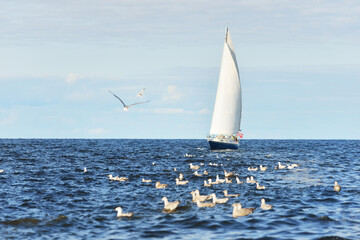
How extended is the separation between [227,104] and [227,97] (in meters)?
1.26

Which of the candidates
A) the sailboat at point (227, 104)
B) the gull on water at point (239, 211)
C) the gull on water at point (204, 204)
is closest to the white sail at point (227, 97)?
the sailboat at point (227, 104)

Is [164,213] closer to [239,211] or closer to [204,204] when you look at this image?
[204,204]

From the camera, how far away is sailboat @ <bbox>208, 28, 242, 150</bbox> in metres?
88.1

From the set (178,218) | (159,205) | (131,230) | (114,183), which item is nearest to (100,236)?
(131,230)

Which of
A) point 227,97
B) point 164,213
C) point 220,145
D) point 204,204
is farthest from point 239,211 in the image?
point 227,97

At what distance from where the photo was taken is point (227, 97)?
293 feet

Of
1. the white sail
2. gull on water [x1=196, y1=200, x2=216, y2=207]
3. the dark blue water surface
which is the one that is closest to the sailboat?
the white sail

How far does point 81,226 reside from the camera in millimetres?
24156

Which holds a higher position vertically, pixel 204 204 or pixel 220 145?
pixel 220 145

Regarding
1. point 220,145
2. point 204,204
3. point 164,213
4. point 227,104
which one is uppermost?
point 227,104

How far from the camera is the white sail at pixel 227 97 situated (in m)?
88.1

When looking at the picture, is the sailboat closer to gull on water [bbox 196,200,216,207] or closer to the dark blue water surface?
the dark blue water surface

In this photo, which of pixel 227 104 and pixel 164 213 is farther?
pixel 227 104

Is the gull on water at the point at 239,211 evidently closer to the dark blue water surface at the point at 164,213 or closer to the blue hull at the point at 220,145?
the dark blue water surface at the point at 164,213
